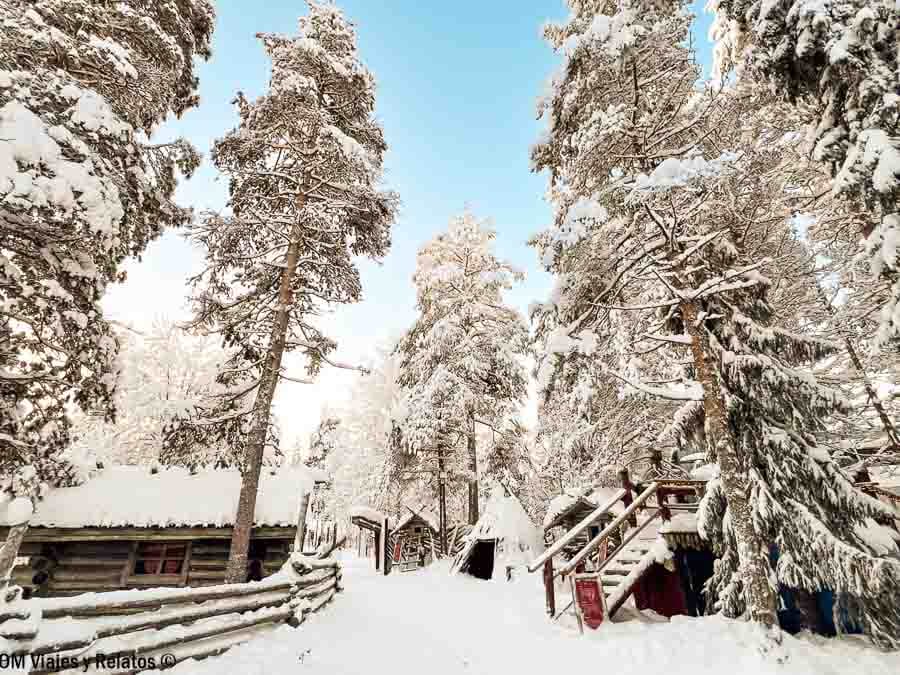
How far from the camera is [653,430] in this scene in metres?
14.0

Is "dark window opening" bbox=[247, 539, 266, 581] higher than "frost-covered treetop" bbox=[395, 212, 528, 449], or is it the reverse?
"frost-covered treetop" bbox=[395, 212, 528, 449]

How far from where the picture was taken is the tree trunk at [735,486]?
6020 mm

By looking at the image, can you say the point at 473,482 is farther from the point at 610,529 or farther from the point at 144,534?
the point at 144,534

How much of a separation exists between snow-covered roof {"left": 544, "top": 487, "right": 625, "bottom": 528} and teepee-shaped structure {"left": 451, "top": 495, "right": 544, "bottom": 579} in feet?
3.32

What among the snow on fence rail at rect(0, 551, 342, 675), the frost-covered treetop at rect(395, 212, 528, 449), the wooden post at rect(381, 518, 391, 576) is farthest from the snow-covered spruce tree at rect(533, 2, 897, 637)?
the wooden post at rect(381, 518, 391, 576)

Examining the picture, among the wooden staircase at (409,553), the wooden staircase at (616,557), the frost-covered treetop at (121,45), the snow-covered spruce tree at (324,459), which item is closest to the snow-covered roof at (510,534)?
the wooden staircase at (616,557)

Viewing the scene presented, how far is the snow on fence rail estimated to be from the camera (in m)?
3.93

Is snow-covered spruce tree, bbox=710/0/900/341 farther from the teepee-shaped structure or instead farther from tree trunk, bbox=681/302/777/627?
the teepee-shaped structure

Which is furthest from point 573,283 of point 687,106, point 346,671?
point 346,671

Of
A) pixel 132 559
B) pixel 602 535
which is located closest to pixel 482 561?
pixel 602 535

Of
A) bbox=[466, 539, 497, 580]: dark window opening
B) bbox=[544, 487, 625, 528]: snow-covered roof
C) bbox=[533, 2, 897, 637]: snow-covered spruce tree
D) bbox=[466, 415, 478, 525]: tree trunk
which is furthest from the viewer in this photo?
bbox=[466, 415, 478, 525]: tree trunk

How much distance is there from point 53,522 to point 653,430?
62.0ft

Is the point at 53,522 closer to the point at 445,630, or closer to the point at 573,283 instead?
the point at 445,630

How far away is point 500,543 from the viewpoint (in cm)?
1611
